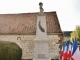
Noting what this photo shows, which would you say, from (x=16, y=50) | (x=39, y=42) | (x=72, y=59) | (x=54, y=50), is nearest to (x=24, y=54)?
(x=54, y=50)

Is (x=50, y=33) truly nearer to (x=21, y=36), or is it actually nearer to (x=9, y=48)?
(x=21, y=36)

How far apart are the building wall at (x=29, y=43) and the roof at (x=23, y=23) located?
590 millimetres

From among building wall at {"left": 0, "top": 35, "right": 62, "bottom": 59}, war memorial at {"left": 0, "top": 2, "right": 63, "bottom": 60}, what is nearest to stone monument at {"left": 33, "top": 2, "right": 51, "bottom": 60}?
war memorial at {"left": 0, "top": 2, "right": 63, "bottom": 60}

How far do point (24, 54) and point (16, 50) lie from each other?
4337 millimetres

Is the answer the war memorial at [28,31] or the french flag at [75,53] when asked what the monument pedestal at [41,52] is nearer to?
the war memorial at [28,31]

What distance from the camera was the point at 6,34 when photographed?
19.7 metres

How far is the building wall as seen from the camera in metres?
19.0

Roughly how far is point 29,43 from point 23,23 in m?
3.37

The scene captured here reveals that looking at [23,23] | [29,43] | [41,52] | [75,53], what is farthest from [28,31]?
[75,53]

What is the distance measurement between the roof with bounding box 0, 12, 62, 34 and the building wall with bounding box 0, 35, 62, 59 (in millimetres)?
590

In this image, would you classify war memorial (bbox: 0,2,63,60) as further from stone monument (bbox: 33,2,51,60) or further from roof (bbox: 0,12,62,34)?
stone monument (bbox: 33,2,51,60)

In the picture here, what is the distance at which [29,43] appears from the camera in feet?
63.6

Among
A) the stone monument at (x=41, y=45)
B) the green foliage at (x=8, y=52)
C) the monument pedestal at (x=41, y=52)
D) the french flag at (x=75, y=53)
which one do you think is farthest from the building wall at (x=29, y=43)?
the french flag at (x=75, y=53)

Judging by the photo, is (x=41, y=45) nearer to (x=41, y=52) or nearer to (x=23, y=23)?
(x=41, y=52)
